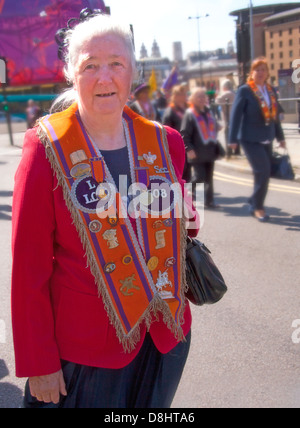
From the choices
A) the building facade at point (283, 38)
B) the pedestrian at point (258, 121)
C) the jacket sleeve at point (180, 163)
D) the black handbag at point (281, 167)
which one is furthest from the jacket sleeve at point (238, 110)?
the building facade at point (283, 38)

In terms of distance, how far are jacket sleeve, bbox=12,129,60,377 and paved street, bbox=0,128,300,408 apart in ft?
4.77

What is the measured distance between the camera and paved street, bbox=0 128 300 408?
2.88 meters

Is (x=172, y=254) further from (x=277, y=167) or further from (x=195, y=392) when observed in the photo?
(x=277, y=167)

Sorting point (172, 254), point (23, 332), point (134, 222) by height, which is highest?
point (134, 222)

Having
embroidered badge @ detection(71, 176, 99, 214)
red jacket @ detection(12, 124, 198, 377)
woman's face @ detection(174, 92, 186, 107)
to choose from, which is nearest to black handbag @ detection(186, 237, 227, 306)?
red jacket @ detection(12, 124, 198, 377)

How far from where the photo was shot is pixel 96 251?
1.59 metres

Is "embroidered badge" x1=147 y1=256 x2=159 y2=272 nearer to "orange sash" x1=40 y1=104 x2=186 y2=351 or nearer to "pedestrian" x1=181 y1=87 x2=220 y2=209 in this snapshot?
"orange sash" x1=40 y1=104 x2=186 y2=351

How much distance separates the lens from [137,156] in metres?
1.73

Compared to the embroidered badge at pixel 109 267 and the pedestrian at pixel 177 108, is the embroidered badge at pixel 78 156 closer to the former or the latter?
the embroidered badge at pixel 109 267

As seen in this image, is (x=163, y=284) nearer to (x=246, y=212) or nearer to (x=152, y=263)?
(x=152, y=263)

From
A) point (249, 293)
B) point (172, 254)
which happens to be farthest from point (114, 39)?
point (249, 293)

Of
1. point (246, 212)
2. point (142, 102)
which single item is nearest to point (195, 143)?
point (246, 212)

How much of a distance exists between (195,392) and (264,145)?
13.4 ft
